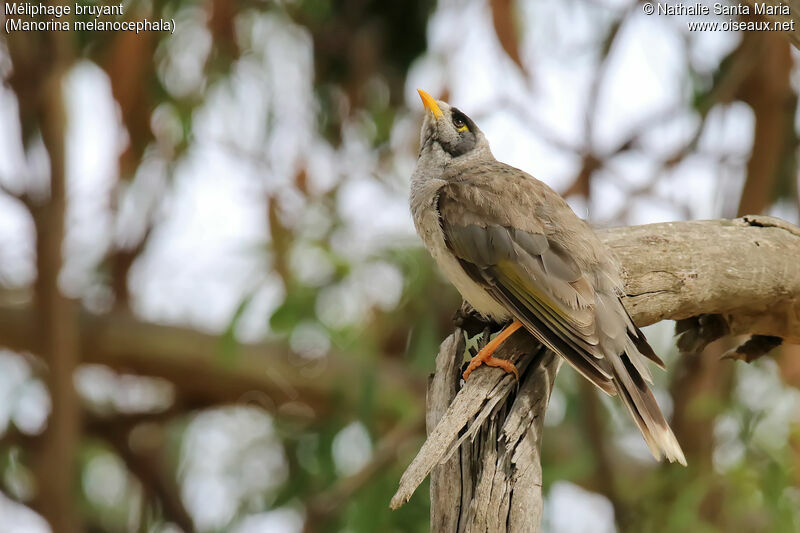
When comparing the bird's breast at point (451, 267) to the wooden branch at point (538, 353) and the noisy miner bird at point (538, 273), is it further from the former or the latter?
the wooden branch at point (538, 353)

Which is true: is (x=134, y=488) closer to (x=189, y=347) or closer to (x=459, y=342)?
(x=189, y=347)

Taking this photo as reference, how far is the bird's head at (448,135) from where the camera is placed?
4.40 m

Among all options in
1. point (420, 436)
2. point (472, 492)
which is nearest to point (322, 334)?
point (420, 436)

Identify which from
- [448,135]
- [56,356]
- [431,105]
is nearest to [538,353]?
[448,135]

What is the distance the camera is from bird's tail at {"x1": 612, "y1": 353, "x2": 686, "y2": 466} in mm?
2930

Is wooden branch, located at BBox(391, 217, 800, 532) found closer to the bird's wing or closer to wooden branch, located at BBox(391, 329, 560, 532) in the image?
wooden branch, located at BBox(391, 329, 560, 532)

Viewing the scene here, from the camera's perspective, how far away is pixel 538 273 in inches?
129

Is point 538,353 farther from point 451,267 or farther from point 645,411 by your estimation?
point 451,267

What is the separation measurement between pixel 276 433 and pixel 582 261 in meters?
3.48

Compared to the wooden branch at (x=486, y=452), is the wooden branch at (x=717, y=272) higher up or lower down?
higher up

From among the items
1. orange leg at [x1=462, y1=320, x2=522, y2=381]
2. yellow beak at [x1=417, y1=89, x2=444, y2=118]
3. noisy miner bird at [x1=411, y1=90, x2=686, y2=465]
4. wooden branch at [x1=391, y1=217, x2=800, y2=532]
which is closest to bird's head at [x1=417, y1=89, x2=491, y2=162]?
yellow beak at [x1=417, y1=89, x2=444, y2=118]

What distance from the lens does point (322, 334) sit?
17.1 feet

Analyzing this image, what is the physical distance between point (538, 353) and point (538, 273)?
0.26m

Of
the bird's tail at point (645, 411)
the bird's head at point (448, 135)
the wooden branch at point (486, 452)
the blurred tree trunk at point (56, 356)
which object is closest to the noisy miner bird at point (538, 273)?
the bird's tail at point (645, 411)
